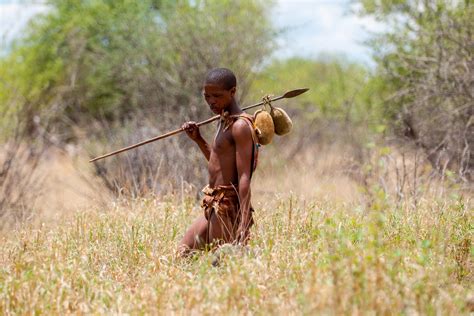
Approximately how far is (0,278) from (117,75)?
39.8 feet

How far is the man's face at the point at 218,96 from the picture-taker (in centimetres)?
511

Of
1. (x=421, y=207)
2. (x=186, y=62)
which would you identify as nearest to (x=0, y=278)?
(x=421, y=207)

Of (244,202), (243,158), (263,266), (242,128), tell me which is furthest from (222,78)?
(263,266)

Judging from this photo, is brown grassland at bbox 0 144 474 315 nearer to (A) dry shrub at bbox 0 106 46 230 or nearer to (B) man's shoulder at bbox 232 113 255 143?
(B) man's shoulder at bbox 232 113 255 143

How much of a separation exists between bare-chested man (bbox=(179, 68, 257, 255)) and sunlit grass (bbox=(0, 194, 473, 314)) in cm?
17

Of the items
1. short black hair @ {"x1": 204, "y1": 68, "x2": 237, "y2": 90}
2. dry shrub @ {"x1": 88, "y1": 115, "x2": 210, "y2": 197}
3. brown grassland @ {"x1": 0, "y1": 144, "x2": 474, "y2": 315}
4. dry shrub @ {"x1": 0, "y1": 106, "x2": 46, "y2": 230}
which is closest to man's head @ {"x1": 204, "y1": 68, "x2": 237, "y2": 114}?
short black hair @ {"x1": 204, "y1": 68, "x2": 237, "y2": 90}

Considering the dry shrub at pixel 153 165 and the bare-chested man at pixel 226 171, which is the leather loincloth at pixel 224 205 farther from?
the dry shrub at pixel 153 165

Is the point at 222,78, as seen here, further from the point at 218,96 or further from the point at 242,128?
the point at 242,128

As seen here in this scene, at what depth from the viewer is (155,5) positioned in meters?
17.2

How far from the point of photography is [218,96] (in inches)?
202

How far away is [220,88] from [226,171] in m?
0.57

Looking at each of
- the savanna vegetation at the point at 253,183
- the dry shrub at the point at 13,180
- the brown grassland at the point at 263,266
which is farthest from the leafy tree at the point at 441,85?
the dry shrub at the point at 13,180

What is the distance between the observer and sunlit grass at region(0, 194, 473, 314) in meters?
3.85

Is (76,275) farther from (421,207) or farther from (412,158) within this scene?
(412,158)
